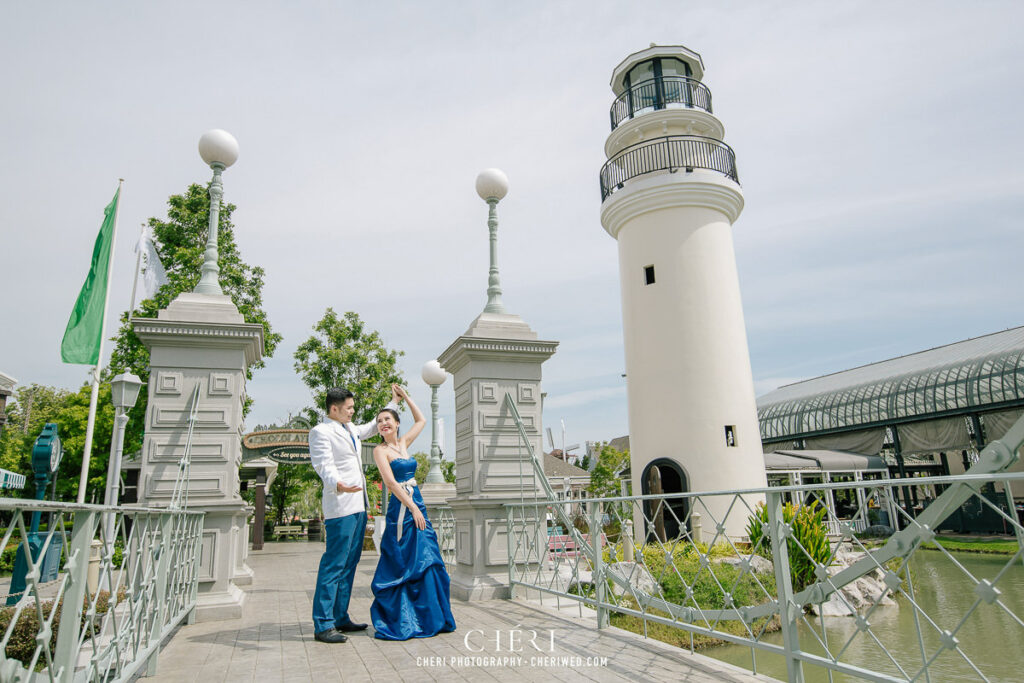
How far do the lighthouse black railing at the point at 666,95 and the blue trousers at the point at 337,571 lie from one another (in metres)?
15.0

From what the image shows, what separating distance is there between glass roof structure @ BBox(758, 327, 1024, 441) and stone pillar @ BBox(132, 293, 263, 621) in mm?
22300

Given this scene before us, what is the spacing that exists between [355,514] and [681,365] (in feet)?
35.8

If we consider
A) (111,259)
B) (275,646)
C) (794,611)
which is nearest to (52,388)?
(111,259)

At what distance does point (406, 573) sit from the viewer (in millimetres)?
4988

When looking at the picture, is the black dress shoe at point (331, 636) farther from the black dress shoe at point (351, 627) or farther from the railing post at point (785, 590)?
the railing post at point (785, 590)

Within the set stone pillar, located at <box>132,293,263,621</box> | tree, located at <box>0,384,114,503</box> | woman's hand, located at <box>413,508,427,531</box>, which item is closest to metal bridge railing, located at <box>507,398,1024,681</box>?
woman's hand, located at <box>413,508,427,531</box>

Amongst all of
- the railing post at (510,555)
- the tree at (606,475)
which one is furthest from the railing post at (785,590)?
the tree at (606,475)

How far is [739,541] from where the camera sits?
13164mm

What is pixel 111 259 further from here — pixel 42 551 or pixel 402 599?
pixel 42 551

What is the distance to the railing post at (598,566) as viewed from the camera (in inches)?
206

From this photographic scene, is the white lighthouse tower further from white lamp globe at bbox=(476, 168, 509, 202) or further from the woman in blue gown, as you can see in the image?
the woman in blue gown

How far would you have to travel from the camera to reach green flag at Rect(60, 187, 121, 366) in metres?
9.13

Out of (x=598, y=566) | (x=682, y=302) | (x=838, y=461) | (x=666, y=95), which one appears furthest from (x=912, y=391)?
(x=598, y=566)

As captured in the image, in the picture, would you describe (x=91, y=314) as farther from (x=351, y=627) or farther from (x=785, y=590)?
(x=785, y=590)
